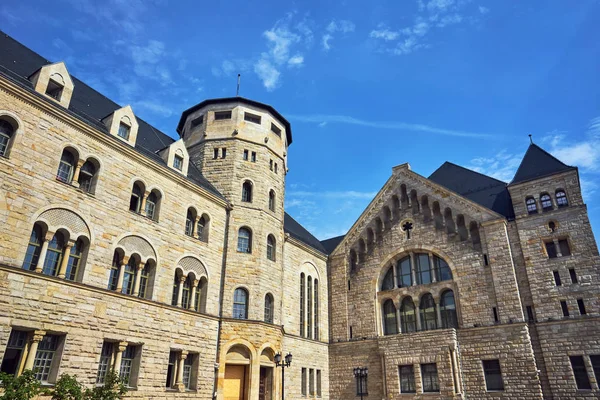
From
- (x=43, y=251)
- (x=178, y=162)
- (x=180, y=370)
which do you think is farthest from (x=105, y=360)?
(x=178, y=162)

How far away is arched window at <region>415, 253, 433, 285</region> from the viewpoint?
29953mm

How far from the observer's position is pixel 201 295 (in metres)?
22.9

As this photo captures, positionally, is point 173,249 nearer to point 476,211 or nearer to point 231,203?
point 231,203

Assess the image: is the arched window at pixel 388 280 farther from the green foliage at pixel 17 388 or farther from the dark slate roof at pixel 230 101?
the green foliage at pixel 17 388

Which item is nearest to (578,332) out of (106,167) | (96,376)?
(96,376)

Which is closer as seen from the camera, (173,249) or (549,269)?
(173,249)

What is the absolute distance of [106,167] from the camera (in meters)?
19.5

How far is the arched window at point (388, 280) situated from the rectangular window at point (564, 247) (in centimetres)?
1070

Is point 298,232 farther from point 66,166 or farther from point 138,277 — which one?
point 66,166

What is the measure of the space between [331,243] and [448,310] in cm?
1237

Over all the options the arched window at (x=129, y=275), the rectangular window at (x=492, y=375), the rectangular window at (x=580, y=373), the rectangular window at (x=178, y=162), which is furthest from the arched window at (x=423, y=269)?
the arched window at (x=129, y=275)

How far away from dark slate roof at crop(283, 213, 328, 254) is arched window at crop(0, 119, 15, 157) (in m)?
17.7

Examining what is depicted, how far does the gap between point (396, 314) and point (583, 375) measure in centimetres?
1100

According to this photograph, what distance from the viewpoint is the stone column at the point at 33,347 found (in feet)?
48.8
